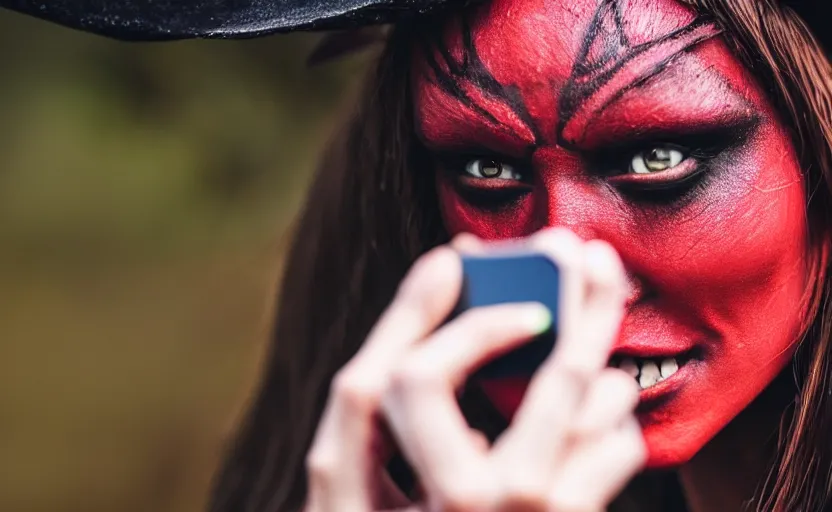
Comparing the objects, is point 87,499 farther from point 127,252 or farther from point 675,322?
point 675,322

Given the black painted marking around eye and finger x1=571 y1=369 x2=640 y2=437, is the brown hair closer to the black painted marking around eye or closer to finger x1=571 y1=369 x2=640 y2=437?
the black painted marking around eye

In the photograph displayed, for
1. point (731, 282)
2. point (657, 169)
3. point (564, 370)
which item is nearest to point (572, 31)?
point (657, 169)

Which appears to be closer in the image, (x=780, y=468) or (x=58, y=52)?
(x=780, y=468)

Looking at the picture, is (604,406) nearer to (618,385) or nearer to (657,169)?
(618,385)

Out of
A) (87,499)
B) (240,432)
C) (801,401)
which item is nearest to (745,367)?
(801,401)

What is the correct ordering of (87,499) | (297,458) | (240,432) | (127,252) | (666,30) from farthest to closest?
(127,252) → (87,499) → (240,432) → (297,458) → (666,30)

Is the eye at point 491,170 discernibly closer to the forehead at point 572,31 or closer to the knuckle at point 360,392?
the forehead at point 572,31

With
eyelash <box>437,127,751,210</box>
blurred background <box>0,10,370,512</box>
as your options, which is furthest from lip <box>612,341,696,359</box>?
blurred background <box>0,10,370,512</box>

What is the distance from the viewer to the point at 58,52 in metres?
2.00

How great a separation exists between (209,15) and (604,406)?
17.5 inches

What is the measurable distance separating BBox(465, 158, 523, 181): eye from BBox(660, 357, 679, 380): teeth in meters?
0.19

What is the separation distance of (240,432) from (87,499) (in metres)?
0.92

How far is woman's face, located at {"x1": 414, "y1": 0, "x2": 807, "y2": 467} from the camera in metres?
0.73

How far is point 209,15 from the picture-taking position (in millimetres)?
756
